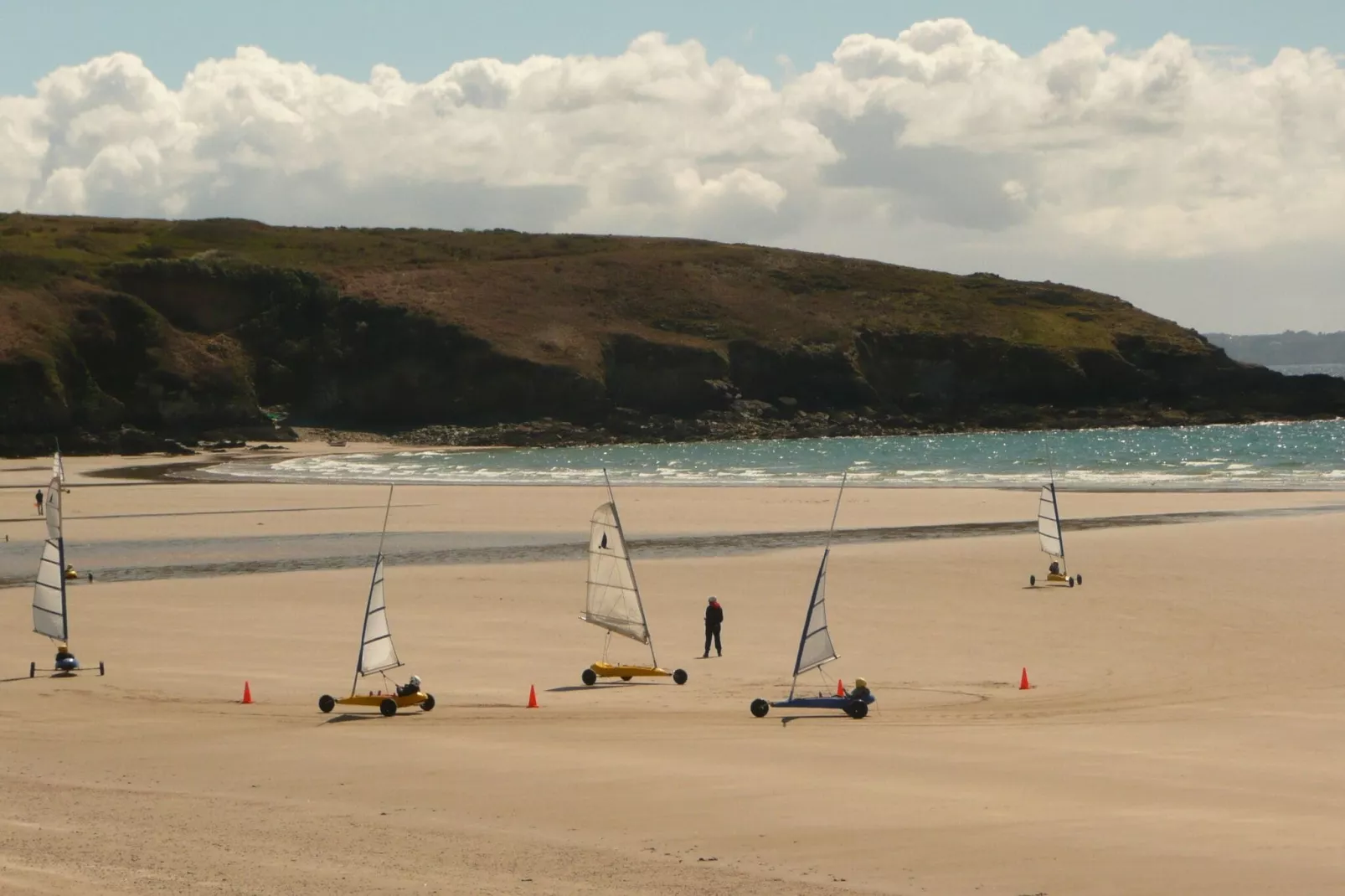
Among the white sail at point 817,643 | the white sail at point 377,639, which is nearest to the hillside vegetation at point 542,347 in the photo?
the white sail at point 377,639

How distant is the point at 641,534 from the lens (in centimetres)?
4669

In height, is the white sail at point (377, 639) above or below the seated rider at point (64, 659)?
above

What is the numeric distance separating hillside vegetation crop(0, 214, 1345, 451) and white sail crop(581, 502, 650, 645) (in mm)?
89872

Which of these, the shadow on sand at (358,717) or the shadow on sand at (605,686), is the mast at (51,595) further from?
the shadow on sand at (605,686)

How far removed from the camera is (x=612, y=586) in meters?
24.2

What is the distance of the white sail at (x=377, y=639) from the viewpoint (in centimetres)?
2072

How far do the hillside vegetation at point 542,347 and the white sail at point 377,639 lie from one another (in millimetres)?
91661

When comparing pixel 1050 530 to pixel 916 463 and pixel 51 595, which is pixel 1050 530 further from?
pixel 916 463

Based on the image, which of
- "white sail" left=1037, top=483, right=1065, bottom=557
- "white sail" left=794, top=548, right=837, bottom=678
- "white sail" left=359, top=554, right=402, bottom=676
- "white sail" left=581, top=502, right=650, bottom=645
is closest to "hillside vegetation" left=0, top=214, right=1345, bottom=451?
"white sail" left=1037, top=483, right=1065, bottom=557

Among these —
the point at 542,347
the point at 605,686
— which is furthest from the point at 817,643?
the point at 542,347

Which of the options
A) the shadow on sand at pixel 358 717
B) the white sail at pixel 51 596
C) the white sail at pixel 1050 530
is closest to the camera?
the shadow on sand at pixel 358 717

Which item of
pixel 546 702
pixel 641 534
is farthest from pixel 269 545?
pixel 546 702

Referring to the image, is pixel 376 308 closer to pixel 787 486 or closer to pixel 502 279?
pixel 502 279

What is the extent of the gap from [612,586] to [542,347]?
351 feet
